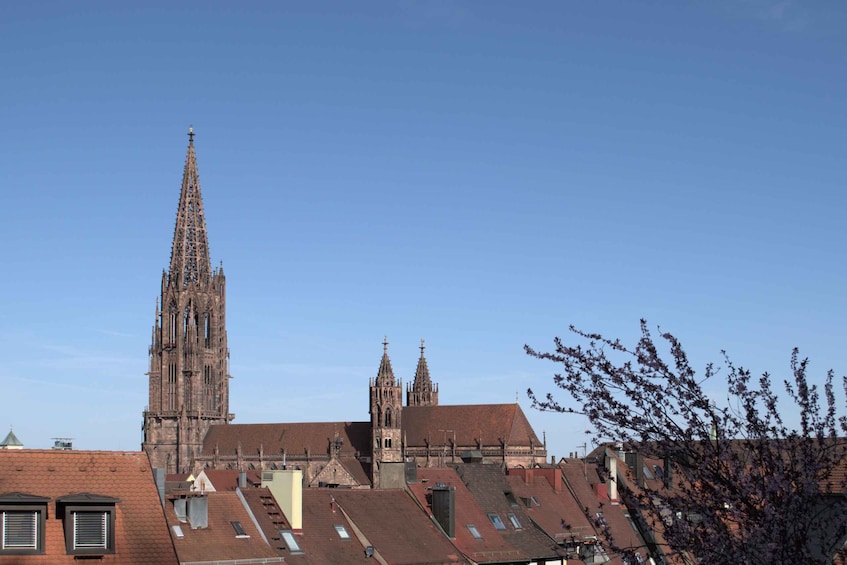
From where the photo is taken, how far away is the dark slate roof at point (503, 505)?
153 feet

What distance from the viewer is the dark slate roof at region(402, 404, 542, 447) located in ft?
454

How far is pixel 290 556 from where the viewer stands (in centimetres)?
3566

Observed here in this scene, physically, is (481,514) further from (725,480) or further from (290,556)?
(725,480)

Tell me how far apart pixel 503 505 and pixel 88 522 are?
95.1 ft

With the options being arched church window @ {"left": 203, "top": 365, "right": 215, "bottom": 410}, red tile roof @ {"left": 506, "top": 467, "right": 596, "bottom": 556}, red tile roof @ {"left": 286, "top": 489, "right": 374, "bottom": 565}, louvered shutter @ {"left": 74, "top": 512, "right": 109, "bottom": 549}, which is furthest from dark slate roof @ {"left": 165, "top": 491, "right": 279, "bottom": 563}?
arched church window @ {"left": 203, "top": 365, "right": 215, "bottom": 410}

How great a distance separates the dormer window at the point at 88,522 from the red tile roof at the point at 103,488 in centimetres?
14

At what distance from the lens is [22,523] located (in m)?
21.8

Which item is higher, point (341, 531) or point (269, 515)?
point (269, 515)

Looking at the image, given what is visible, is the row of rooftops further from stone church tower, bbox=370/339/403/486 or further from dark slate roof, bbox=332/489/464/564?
stone church tower, bbox=370/339/403/486

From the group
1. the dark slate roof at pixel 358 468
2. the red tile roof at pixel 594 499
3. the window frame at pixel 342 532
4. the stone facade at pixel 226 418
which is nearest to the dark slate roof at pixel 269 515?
the window frame at pixel 342 532

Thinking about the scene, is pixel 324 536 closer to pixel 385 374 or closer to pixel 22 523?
pixel 22 523

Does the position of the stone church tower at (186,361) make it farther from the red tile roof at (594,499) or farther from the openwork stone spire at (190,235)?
the red tile roof at (594,499)

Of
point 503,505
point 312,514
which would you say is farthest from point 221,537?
point 503,505

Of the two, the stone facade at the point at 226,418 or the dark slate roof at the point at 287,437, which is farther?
the dark slate roof at the point at 287,437
